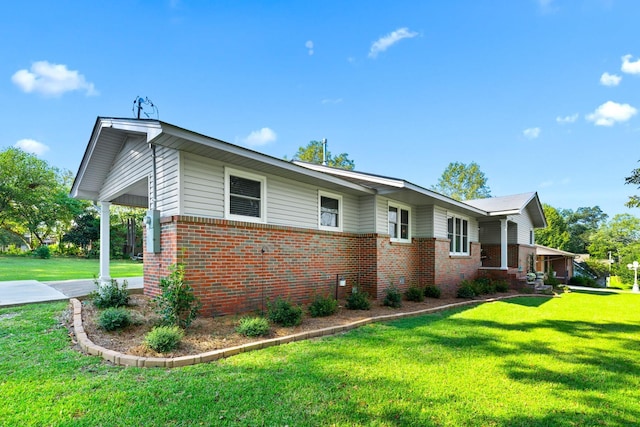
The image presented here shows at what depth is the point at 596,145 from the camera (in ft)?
57.4

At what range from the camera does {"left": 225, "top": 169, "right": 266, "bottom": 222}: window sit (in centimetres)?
664

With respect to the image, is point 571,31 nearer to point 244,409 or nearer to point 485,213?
point 485,213

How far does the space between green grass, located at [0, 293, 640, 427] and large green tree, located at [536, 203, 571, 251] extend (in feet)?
123

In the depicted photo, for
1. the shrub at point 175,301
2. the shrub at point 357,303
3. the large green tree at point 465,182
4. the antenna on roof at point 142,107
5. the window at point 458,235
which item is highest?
the large green tree at point 465,182

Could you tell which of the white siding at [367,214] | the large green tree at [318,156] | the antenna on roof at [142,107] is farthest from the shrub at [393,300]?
the large green tree at [318,156]

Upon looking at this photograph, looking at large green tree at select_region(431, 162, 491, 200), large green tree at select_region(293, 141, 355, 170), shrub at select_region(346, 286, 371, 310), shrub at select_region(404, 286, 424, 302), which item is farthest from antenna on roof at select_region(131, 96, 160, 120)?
large green tree at select_region(431, 162, 491, 200)

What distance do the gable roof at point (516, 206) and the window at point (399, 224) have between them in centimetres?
547

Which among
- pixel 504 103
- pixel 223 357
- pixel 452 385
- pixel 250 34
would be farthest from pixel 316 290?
pixel 504 103

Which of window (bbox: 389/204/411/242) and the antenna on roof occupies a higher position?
the antenna on roof

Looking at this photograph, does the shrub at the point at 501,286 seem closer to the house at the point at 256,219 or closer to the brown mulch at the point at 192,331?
the house at the point at 256,219

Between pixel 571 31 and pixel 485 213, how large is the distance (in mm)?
7100

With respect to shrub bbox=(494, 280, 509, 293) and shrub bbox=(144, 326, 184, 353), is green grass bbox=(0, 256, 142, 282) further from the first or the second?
shrub bbox=(494, 280, 509, 293)

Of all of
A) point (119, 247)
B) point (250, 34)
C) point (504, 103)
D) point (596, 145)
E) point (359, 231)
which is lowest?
point (119, 247)

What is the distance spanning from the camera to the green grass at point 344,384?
282 centimetres
